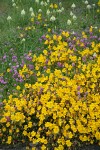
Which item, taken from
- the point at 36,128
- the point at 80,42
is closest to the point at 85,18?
the point at 80,42

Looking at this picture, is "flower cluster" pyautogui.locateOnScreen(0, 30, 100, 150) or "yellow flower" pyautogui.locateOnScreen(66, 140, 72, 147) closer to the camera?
"yellow flower" pyautogui.locateOnScreen(66, 140, 72, 147)

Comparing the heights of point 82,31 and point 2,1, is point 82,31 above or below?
below

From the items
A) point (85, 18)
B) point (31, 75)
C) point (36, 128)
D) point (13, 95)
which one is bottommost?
point (36, 128)

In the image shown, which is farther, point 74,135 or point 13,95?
point 13,95

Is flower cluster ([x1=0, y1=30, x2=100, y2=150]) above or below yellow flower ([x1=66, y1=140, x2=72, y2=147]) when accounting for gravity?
above

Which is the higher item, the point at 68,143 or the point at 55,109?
the point at 55,109

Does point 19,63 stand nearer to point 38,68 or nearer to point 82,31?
point 38,68

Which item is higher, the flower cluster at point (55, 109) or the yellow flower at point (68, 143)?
the flower cluster at point (55, 109)

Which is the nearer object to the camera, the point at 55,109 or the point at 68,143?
the point at 68,143

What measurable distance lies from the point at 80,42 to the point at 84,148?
361 cm

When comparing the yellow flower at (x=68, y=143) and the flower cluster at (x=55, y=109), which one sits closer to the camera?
the yellow flower at (x=68, y=143)

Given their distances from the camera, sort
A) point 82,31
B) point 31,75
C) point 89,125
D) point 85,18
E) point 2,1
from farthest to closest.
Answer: point 2,1 < point 85,18 < point 82,31 < point 31,75 < point 89,125

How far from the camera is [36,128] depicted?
7.75 m

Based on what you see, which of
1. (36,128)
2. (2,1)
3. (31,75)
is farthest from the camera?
(2,1)
